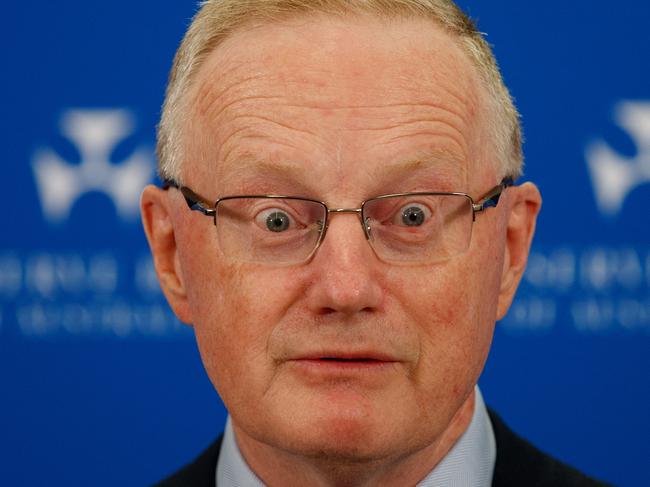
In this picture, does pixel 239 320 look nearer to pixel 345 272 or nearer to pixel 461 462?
pixel 345 272

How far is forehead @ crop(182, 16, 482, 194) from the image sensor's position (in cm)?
174

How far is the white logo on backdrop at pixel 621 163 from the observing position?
3406 mm

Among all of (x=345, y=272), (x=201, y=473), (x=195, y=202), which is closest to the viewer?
(x=345, y=272)

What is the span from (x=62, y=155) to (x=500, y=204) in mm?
2033

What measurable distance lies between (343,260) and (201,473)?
0.83 m

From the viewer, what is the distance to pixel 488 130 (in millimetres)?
1940

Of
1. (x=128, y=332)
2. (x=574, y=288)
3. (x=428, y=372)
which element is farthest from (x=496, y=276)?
(x=128, y=332)

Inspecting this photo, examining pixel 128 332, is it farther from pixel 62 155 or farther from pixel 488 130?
pixel 488 130

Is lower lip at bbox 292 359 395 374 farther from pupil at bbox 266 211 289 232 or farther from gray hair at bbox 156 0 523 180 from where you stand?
gray hair at bbox 156 0 523 180

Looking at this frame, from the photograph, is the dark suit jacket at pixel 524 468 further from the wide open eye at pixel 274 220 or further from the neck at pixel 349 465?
the wide open eye at pixel 274 220

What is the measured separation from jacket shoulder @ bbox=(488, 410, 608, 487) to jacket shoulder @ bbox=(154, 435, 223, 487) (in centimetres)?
64

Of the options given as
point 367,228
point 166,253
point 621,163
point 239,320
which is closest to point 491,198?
point 367,228

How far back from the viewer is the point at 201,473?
2.27m

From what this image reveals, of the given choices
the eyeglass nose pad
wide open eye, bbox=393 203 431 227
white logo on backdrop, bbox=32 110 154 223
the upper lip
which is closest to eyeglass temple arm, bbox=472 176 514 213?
wide open eye, bbox=393 203 431 227
